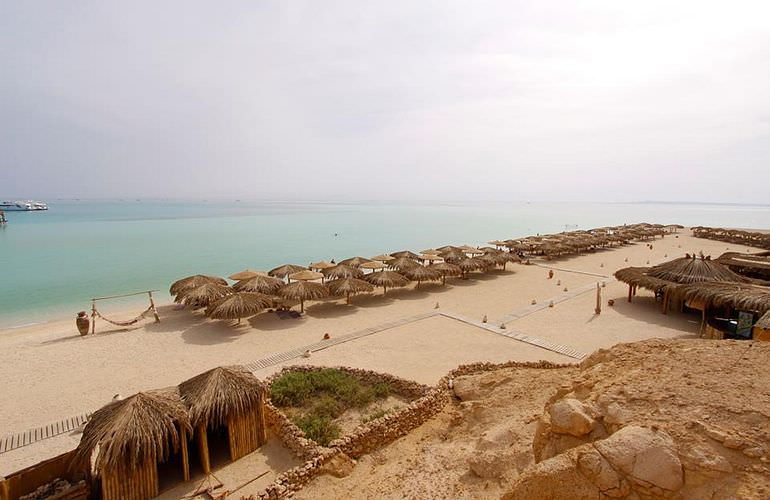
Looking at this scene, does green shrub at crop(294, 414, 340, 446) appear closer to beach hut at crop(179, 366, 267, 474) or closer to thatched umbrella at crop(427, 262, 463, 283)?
beach hut at crop(179, 366, 267, 474)

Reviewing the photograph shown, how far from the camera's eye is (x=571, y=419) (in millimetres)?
3750

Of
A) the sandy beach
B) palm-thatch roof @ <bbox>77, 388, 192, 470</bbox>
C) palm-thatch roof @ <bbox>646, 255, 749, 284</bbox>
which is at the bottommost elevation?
the sandy beach

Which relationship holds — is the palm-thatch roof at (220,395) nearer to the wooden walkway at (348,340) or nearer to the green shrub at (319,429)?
the green shrub at (319,429)

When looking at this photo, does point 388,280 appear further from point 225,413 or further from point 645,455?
point 645,455

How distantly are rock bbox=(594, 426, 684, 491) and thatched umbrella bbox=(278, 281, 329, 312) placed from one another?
37.7 ft

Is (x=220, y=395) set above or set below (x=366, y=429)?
above

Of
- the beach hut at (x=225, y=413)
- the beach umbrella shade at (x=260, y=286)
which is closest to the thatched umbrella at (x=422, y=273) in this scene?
the beach umbrella shade at (x=260, y=286)

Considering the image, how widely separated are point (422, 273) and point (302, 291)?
19.1 feet

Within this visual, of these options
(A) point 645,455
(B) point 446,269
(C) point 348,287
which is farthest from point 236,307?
(A) point 645,455

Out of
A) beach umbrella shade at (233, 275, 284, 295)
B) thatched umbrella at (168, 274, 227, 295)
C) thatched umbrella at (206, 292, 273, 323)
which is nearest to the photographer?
thatched umbrella at (206, 292, 273, 323)

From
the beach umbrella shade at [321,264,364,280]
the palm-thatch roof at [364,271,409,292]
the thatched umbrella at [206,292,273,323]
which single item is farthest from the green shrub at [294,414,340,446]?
the beach umbrella shade at [321,264,364,280]

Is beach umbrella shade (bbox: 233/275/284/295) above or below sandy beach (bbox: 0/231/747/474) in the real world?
above

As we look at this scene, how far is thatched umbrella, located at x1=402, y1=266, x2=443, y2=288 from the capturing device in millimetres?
16719

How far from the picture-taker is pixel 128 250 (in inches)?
1357
